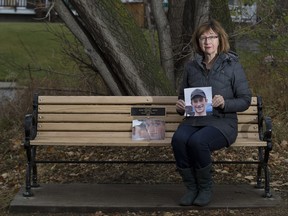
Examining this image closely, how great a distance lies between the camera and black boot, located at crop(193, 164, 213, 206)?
509 cm

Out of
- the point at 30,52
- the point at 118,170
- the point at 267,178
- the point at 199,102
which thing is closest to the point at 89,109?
the point at 118,170

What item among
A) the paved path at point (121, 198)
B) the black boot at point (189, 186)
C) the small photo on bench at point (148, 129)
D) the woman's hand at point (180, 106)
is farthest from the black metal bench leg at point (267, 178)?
the small photo on bench at point (148, 129)

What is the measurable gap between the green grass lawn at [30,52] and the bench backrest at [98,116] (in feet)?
8.92

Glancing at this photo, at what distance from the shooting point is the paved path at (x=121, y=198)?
5.25m

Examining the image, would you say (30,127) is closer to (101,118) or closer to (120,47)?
(101,118)

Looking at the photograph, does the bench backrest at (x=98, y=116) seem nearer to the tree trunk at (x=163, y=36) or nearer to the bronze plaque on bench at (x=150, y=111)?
the bronze plaque on bench at (x=150, y=111)

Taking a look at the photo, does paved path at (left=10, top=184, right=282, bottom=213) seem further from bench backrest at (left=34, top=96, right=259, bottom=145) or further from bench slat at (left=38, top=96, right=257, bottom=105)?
bench slat at (left=38, top=96, right=257, bottom=105)

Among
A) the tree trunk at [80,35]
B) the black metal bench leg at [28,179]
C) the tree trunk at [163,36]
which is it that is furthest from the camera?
the tree trunk at [163,36]

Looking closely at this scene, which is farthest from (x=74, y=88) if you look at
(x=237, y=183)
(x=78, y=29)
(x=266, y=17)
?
(x=237, y=183)

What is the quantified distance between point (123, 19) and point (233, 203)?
7.45 ft

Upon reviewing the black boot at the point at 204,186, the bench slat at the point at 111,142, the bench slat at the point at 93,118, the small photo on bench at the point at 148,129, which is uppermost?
the bench slat at the point at 93,118

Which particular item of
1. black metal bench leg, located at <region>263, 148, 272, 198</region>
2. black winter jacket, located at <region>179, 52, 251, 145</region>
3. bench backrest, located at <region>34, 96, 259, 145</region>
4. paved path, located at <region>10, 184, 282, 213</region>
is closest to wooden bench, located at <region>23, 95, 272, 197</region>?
bench backrest, located at <region>34, 96, 259, 145</region>

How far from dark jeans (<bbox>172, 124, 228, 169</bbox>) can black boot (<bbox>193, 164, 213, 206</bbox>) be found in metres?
0.06

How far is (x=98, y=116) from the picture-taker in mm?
5789
